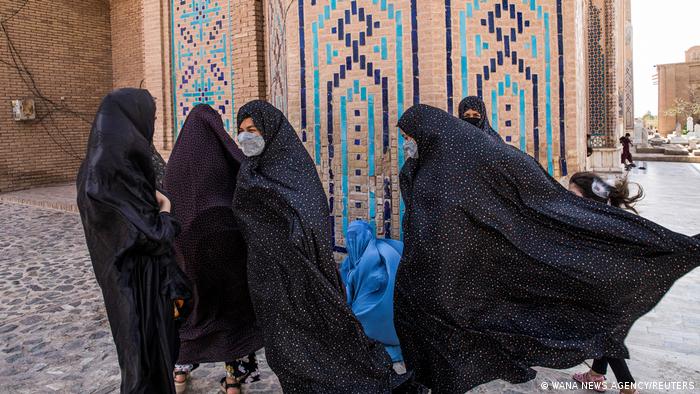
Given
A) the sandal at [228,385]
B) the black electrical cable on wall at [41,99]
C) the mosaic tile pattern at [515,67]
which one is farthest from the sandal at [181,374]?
the black electrical cable on wall at [41,99]

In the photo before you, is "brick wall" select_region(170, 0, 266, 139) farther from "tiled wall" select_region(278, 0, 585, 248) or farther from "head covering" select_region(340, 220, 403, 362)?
"head covering" select_region(340, 220, 403, 362)

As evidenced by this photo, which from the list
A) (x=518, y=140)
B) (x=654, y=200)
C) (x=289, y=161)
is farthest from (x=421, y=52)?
(x=654, y=200)

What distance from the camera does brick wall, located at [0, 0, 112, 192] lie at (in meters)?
8.66

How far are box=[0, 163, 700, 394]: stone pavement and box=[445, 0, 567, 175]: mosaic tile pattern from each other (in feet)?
3.96

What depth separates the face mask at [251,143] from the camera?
205 centimetres

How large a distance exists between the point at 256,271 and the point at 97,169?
69cm

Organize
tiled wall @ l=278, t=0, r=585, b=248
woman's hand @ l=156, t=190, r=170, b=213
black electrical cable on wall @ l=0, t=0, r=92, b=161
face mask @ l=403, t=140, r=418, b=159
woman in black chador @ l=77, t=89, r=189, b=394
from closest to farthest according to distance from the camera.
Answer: woman in black chador @ l=77, t=89, r=189, b=394
woman's hand @ l=156, t=190, r=170, b=213
face mask @ l=403, t=140, r=418, b=159
tiled wall @ l=278, t=0, r=585, b=248
black electrical cable on wall @ l=0, t=0, r=92, b=161

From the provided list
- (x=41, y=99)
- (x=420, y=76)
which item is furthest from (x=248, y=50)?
(x=41, y=99)

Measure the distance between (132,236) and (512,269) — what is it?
4.60ft

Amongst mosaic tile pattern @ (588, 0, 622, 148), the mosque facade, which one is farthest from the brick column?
mosaic tile pattern @ (588, 0, 622, 148)

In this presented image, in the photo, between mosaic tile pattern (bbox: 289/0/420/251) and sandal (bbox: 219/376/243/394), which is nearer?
sandal (bbox: 219/376/243/394)

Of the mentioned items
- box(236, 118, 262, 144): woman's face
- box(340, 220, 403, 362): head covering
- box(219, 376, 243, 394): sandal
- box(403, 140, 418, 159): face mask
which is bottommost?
box(219, 376, 243, 394): sandal

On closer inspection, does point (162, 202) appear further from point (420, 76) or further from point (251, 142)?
point (420, 76)

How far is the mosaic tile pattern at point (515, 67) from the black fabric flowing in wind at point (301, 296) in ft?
5.78
